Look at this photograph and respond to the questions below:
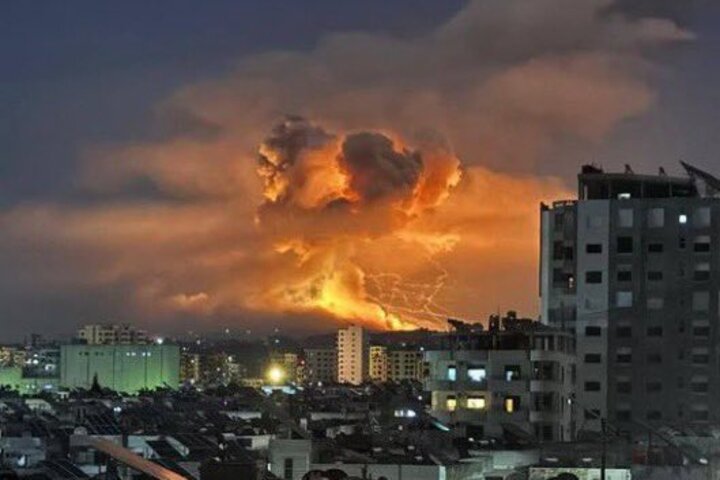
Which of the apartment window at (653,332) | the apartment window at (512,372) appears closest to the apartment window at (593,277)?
the apartment window at (653,332)

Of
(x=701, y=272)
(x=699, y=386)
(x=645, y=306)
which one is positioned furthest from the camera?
(x=645, y=306)

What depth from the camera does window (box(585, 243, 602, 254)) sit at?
113ft

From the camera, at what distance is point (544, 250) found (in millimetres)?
35562

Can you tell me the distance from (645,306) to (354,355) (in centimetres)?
8820

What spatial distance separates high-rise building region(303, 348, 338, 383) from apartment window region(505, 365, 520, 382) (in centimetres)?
10130

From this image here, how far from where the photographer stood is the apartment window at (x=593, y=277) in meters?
34.4

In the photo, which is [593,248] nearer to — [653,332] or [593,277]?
[593,277]

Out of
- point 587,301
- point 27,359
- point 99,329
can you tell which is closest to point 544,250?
point 587,301

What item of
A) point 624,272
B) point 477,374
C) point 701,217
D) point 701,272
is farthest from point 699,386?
point 477,374

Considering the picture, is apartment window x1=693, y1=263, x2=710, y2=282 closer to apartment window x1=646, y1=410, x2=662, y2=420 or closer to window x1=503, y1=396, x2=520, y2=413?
apartment window x1=646, y1=410, x2=662, y2=420

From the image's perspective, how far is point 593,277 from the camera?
3444cm

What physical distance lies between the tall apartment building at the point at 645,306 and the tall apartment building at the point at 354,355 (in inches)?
3275

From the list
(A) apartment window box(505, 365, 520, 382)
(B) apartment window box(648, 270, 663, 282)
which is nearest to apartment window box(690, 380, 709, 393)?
(B) apartment window box(648, 270, 663, 282)

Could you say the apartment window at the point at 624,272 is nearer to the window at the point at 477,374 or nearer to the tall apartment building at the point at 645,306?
the tall apartment building at the point at 645,306
